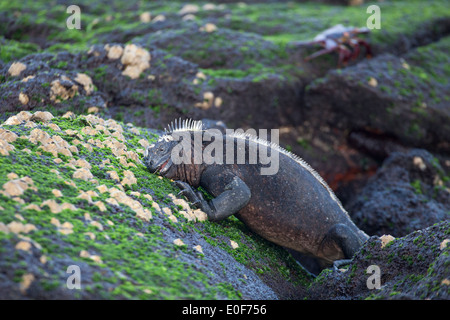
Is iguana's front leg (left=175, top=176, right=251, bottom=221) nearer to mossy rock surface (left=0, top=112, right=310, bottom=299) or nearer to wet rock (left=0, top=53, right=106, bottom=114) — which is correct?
mossy rock surface (left=0, top=112, right=310, bottom=299)

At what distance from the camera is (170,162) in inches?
219

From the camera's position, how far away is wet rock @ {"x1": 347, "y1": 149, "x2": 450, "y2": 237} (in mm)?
7848

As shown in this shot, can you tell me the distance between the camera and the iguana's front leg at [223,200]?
17.4 feet

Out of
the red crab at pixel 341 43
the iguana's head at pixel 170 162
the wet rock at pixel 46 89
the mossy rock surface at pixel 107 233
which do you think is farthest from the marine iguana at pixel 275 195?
the red crab at pixel 341 43

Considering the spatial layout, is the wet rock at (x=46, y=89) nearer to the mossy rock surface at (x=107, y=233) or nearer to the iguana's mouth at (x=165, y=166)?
the mossy rock surface at (x=107, y=233)

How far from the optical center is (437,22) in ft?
41.8

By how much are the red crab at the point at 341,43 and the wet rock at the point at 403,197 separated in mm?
2492

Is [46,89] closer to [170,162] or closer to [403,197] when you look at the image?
[170,162]

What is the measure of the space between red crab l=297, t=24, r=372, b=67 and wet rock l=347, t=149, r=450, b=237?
2.49 metres

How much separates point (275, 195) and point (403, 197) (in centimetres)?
346

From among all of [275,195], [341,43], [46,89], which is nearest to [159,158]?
[275,195]

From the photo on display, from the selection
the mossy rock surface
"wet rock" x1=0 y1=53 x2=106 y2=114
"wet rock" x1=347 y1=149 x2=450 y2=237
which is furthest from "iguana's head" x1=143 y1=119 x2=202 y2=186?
"wet rock" x1=347 y1=149 x2=450 y2=237

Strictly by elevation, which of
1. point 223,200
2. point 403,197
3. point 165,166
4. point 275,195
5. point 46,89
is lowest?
point 403,197
